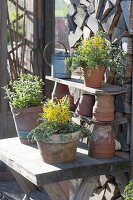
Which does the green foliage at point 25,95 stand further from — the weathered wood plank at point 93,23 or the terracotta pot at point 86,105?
the weathered wood plank at point 93,23

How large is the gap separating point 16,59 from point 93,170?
2892 mm

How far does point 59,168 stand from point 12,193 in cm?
204

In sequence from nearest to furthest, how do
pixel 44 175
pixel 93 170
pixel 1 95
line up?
pixel 44 175 < pixel 93 170 < pixel 1 95

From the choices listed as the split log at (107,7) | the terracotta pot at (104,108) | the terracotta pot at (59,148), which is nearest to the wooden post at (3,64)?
the split log at (107,7)

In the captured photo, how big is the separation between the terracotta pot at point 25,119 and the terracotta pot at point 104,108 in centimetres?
47

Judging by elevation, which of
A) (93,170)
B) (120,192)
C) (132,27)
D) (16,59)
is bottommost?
(120,192)

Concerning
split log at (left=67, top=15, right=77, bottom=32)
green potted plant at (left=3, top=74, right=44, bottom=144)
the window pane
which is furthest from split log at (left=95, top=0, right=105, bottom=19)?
the window pane

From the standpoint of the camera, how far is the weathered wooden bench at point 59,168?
114 inches

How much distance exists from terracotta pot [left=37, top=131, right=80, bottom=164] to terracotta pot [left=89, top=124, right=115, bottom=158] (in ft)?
0.60

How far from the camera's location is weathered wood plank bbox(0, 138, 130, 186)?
2.89 m

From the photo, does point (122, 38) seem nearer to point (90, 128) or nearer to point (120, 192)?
point (90, 128)

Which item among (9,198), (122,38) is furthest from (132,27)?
(9,198)

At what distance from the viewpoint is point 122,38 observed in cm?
319

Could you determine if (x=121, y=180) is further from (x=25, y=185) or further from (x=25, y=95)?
(x=25, y=95)
